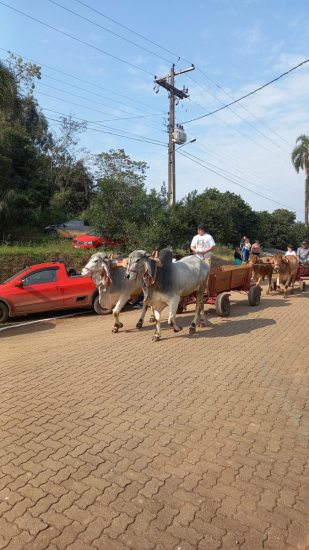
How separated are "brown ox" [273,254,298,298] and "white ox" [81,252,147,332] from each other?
631 cm

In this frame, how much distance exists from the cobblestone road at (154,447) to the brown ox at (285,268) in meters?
6.15

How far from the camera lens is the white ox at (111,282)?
28.9ft

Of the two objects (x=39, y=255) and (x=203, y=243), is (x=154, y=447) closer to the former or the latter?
(x=203, y=243)

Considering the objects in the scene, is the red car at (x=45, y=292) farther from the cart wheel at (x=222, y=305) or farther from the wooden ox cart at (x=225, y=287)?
the cart wheel at (x=222, y=305)

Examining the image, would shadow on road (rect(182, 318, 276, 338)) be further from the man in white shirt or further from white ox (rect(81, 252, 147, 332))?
the man in white shirt

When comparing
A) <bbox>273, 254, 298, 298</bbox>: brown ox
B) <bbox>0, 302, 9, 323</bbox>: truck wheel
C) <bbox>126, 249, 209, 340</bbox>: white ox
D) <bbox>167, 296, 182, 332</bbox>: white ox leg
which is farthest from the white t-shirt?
<bbox>0, 302, 9, 323</bbox>: truck wheel

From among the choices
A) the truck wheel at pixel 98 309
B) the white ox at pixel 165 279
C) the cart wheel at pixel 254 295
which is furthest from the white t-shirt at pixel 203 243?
the truck wheel at pixel 98 309

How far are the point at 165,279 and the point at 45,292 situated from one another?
4641 mm

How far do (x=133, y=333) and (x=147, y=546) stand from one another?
5.83 meters

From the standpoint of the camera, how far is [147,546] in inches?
116

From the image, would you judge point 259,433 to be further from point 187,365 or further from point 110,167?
point 110,167

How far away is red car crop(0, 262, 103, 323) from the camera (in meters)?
11.2

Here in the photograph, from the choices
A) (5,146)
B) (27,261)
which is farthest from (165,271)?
(5,146)

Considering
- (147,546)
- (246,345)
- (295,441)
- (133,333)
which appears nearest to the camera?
(147,546)
